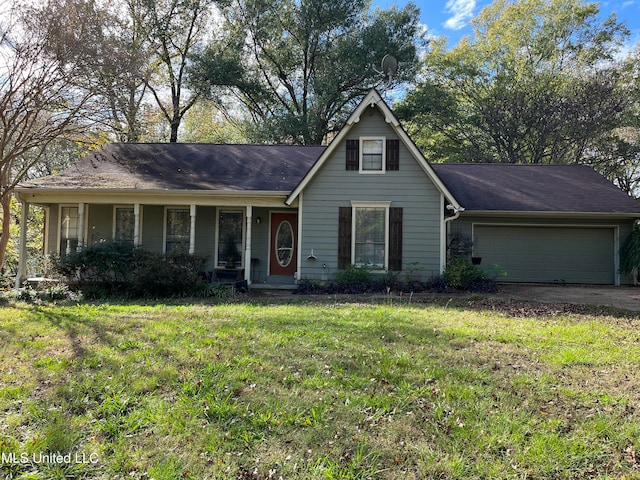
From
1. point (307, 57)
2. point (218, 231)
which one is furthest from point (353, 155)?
point (307, 57)

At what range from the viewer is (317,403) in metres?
3.56

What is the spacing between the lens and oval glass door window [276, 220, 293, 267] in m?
13.0

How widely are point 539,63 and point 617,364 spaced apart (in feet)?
85.7

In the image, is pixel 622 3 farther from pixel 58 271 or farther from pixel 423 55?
pixel 58 271

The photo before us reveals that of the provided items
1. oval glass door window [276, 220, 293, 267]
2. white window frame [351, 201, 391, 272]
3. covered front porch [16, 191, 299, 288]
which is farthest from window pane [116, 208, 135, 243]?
white window frame [351, 201, 391, 272]

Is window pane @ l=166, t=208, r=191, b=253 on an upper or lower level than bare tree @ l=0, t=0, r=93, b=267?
lower

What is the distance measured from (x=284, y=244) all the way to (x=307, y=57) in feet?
53.4

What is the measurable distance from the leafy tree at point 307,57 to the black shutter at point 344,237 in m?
11.4

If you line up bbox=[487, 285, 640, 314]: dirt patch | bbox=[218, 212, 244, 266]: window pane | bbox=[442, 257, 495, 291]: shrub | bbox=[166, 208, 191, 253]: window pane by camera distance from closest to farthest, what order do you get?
bbox=[487, 285, 640, 314]: dirt patch < bbox=[442, 257, 495, 291]: shrub < bbox=[218, 212, 244, 266]: window pane < bbox=[166, 208, 191, 253]: window pane

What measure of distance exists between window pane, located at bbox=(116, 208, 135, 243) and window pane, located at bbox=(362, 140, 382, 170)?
25.5ft

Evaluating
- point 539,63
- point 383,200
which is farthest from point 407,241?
point 539,63

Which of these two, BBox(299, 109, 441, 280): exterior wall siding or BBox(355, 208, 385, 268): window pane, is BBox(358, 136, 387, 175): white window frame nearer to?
BBox(299, 109, 441, 280): exterior wall siding

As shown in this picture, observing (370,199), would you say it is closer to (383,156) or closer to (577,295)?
(383,156)

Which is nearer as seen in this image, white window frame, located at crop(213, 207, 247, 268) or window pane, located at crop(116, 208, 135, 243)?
white window frame, located at crop(213, 207, 247, 268)
